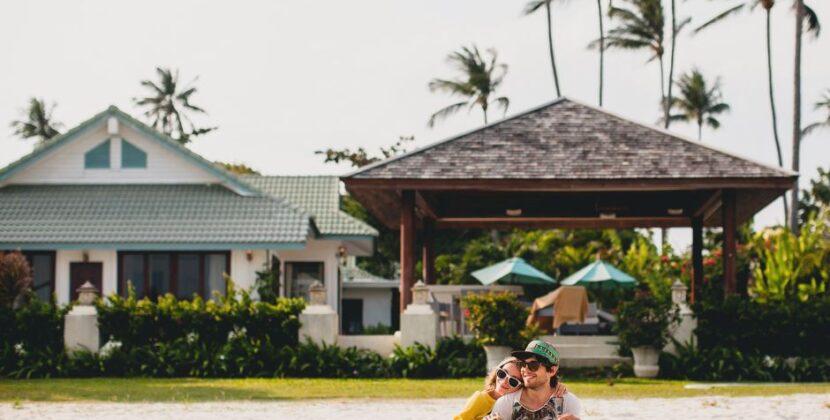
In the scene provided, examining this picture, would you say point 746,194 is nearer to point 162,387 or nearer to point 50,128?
point 162,387

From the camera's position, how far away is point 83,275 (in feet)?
88.5

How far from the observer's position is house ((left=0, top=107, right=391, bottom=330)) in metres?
26.3

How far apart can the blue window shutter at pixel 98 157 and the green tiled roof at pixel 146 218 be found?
0.48 meters

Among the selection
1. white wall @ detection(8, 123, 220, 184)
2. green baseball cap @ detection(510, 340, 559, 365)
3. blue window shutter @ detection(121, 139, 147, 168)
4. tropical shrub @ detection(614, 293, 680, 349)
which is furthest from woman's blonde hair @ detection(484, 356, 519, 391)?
blue window shutter @ detection(121, 139, 147, 168)

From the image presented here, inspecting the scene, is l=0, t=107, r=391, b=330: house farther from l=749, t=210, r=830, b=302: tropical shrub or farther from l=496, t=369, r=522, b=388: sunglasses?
l=496, t=369, r=522, b=388: sunglasses

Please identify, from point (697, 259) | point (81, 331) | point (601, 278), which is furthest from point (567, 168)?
point (81, 331)

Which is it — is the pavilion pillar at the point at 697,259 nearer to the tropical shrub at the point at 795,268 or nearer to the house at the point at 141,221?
the tropical shrub at the point at 795,268

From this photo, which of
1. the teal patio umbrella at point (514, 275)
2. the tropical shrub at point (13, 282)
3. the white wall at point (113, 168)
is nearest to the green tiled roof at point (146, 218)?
the white wall at point (113, 168)

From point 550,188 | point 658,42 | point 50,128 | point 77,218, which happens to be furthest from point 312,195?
point 50,128

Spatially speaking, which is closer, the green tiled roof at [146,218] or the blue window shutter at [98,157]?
the green tiled roof at [146,218]

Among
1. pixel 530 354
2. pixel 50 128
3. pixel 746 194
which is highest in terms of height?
pixel 50 128

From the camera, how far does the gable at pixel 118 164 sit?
28484mm

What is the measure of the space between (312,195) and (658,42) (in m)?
25.1

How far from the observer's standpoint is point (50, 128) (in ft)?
253
